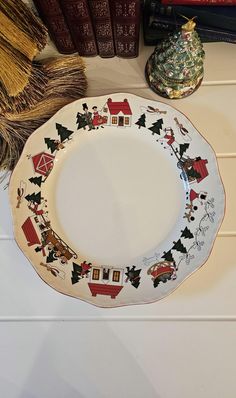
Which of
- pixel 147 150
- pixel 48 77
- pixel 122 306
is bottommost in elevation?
pixel 122 306

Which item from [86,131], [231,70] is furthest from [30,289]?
[231,70]

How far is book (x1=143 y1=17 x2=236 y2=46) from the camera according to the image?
2.34 feet

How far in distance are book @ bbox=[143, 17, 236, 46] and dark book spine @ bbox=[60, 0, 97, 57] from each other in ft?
0.32

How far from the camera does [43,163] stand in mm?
741

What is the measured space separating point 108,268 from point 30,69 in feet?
1.10

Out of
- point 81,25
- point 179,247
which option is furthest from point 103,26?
point 179,247

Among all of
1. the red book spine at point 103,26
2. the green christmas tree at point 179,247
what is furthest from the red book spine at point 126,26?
the green christmas tree at point 179,247

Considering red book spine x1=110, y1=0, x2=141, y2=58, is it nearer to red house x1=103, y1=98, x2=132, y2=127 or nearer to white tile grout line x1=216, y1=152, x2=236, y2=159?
red house x1=103, y1=98, x2=132, y2=127

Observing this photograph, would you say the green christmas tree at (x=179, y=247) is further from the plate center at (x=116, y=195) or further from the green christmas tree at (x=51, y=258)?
the green christmas tree at (x=51, y=258)

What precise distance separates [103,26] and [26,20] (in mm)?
129

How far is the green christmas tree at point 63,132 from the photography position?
29.2 inches

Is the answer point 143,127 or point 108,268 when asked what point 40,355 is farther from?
point 143,127

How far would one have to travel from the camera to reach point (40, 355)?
0.73m

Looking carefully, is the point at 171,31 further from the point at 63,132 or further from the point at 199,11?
the point at 63,132
